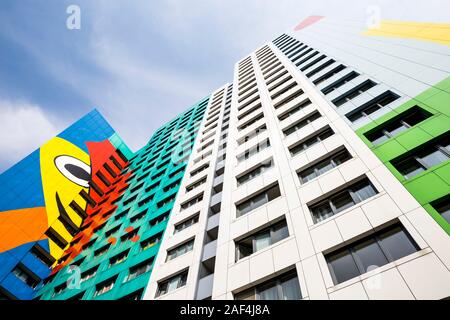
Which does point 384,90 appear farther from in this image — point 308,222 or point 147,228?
Answer: point 147,228

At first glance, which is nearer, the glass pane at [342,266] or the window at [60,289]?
the glass pane at [342,266]

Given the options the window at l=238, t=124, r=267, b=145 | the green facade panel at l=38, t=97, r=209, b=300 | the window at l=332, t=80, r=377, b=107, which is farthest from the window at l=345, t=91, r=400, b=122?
the green facade panel at l=38, t=97, r=209, b=300

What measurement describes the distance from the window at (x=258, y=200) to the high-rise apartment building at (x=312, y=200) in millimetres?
80

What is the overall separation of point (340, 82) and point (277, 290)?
60.9ft

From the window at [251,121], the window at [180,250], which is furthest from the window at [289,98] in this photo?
the window at [180,250]

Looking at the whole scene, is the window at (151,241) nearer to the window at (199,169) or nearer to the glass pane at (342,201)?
the window at (199,169)

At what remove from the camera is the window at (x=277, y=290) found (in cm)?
1080

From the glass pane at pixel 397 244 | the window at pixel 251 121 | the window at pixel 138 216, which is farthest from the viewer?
the window at pixel 138 216

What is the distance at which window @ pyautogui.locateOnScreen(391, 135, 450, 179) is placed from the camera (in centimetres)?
1180

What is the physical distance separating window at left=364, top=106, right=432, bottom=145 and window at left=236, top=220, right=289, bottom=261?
7.06 meters

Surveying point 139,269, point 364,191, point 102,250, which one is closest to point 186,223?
point 139,269

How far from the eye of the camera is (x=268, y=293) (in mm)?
11422

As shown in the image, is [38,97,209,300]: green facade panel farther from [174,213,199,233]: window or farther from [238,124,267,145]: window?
[238,124,267,145]: window

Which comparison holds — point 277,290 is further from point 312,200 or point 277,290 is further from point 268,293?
point 312,200
